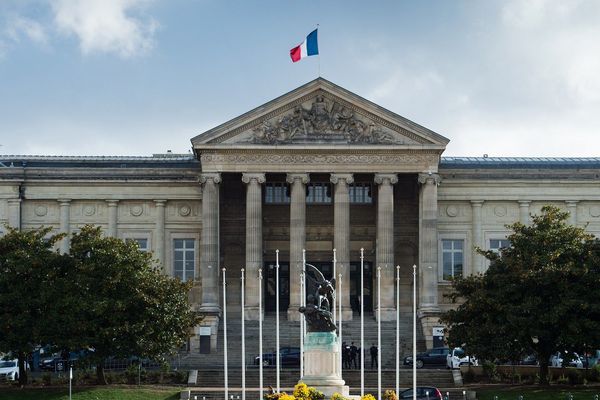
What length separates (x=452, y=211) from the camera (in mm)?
99375

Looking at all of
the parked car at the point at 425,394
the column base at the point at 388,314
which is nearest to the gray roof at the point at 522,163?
the column base at the point at 388,314

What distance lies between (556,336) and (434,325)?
1977 centimetres

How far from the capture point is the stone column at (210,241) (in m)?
92.3

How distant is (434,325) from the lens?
297ft

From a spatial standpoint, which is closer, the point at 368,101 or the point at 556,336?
the point at 556,336

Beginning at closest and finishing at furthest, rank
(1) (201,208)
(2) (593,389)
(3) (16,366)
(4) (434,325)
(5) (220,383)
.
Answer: (2) (593,389), (5) (220,383), (3) (16,366), (4) (434,325), (1) (201,208)

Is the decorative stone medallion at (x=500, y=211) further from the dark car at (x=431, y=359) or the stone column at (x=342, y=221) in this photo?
the dark car at (x=431, y=359)

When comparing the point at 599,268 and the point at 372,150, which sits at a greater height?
the point at 372,150

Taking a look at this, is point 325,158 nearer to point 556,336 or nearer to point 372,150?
point 372,150

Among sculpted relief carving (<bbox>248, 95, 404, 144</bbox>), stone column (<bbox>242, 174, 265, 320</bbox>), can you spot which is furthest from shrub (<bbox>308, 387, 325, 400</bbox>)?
sculpted relief carving (<bbox>248, 95, 404, 144</bbox>)

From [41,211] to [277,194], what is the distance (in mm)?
18595

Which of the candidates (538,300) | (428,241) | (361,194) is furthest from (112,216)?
(538,300)

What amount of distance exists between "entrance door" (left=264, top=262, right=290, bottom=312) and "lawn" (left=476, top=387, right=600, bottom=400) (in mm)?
28453

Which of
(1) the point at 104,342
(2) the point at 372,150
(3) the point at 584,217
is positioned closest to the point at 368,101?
(2) the point at 372,150
